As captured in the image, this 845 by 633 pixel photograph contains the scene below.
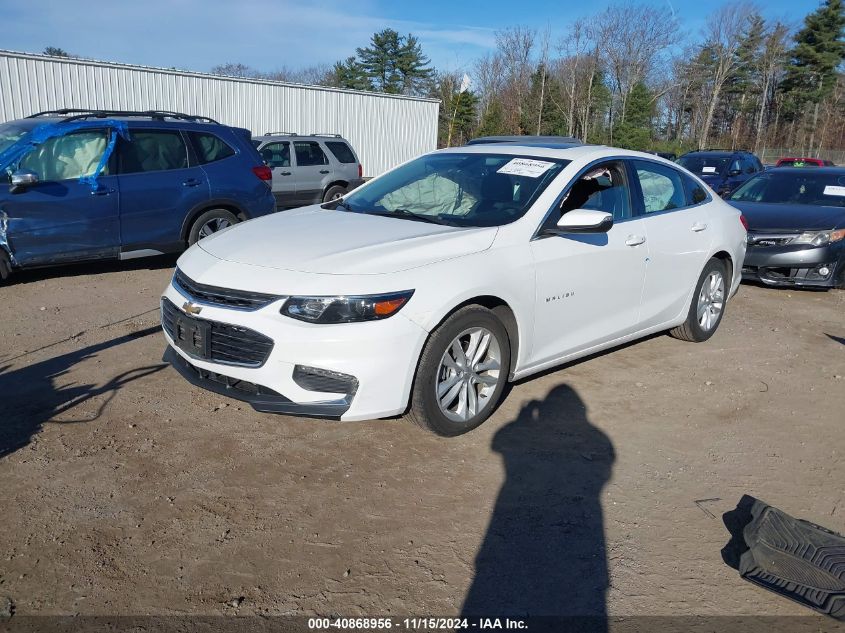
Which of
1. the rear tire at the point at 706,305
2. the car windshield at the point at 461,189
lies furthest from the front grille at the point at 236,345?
the rear tire at the point at 706,305

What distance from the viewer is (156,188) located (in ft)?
25.7

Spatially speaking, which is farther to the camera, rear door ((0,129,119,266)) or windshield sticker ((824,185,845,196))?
windshield sticker ((824,185,845,196))

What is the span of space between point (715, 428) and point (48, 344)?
4909 mm

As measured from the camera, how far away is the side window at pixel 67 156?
7137mm

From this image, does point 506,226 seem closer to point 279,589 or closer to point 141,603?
point 279,589

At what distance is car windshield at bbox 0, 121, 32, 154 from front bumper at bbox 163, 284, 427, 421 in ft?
16.6

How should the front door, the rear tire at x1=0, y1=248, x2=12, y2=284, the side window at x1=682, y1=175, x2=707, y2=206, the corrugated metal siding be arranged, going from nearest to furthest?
1. the front door
2. the side window at x1=682, y1=175, x2=707, y2=206
3. the rear tire at x1=0, y1=248, x2=12, y2=284
4. the corrugated metal siding

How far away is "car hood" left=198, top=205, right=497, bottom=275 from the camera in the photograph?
12.2 feet

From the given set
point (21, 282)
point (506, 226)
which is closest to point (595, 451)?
point (506, 226)

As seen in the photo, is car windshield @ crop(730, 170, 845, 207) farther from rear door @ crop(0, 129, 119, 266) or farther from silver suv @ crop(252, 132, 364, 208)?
rear door @ crop(0, 129, 119, 266)

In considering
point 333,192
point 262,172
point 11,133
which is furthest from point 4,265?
point 333,192

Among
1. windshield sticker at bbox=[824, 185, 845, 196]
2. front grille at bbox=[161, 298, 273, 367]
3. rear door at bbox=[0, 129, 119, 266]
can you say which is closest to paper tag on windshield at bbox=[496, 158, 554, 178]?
front grille at bbox=[161, 298, 273, 367]

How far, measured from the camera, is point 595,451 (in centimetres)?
408

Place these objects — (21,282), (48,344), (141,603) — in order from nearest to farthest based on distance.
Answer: (141,603) < (48,344) < (21,282)
